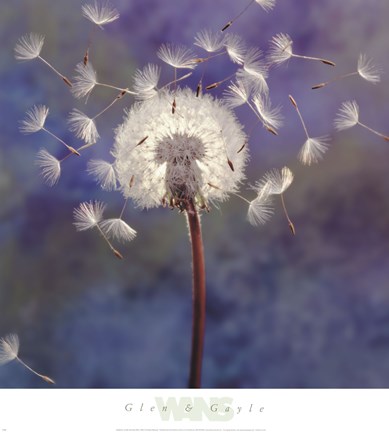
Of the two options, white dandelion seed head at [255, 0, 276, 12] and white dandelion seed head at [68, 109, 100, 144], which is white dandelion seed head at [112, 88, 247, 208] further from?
white dandelion seed head at [255, 0, 276, 12]

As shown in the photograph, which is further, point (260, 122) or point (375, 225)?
point (375, 225)

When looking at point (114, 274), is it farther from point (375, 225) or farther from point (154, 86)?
point (375, 225)

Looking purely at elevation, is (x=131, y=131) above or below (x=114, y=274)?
above

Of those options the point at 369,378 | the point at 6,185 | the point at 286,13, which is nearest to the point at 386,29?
the point at 286,13

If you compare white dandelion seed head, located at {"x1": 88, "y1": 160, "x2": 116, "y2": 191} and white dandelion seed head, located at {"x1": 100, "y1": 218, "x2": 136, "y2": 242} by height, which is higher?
white dandelion seed head, located at {"x1": 88, "y1": 160, "x2": 116, "y2": 191}

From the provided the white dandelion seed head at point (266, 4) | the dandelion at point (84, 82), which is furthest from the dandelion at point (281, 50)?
the dandelion at point (84, 82)

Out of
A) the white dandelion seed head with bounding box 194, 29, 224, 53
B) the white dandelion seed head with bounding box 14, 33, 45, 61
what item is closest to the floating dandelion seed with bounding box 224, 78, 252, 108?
the white dandelion seed head with bounding box 194, 29, 224, 53

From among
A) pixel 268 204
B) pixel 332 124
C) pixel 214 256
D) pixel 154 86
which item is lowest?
pixel 214 256
